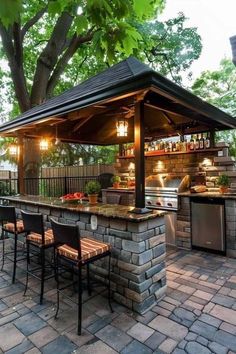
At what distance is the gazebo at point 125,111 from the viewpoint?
2.47 meters

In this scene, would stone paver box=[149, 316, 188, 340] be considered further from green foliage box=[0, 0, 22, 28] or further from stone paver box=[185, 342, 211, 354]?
green foliage box=[0, 0, 22, 28]

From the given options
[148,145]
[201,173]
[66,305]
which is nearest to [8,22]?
[66,305]

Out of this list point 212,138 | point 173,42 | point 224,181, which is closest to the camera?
point 224,181

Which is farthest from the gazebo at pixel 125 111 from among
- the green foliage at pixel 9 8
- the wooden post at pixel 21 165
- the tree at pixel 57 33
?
the green foliage at pixel 9 8

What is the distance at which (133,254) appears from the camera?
2.60 metres

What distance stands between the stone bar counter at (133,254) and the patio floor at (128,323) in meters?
0.14

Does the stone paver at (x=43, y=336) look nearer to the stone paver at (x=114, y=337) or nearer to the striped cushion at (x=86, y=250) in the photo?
the stone paver at (x=114, y=337)

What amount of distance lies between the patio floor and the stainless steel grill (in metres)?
1.85

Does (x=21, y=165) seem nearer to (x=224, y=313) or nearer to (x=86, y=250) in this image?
(x=86, y=250)

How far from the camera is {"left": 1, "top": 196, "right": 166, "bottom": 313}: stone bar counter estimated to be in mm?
2570

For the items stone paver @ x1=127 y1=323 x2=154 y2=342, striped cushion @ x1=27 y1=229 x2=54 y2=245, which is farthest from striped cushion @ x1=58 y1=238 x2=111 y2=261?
stone paver @ x1=127 y1=323 x2=154 y2=342

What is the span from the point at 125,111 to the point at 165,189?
6.39 feet

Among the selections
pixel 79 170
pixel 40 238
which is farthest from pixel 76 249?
pixel 79 170

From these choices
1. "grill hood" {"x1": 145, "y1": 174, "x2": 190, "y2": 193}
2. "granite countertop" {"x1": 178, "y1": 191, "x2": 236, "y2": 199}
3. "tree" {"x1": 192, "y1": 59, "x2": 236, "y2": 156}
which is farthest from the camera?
"tree" {"x1": 192, "y1": 59, "x2": 236, "y2": 156}
